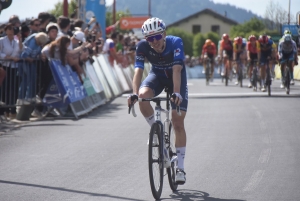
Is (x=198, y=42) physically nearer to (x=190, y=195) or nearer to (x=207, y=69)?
(x=207, y=69)

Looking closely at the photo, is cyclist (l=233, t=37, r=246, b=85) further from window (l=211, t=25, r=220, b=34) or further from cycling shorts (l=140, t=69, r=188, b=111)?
window (l=211, t=25, r=220, b=34)

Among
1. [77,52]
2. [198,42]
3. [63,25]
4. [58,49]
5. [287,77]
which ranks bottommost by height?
[198,42]

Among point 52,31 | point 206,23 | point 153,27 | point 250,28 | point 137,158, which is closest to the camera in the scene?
point 153,27

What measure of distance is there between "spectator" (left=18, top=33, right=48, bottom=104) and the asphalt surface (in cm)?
77

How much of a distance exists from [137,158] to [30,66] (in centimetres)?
656

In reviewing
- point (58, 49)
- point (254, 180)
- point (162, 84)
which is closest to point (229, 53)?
point (58, 49)

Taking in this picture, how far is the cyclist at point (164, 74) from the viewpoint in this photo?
8.12 metres

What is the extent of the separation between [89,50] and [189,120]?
189 inches

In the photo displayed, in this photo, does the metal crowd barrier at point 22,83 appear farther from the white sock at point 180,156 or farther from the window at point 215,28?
the window at point 215,28

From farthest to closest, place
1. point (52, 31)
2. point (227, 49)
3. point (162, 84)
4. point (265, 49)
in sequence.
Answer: point (227, 49) < point (265, 49) < point (52, 31) < point (162, 84)

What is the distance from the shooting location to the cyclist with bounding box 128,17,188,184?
26.6 ft

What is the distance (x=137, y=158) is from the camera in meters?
10.5

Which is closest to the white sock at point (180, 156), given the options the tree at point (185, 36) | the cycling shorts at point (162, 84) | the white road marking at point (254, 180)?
the cycling shorts at point (162, 84)

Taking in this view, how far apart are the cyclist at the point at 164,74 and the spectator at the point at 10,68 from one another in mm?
7597
